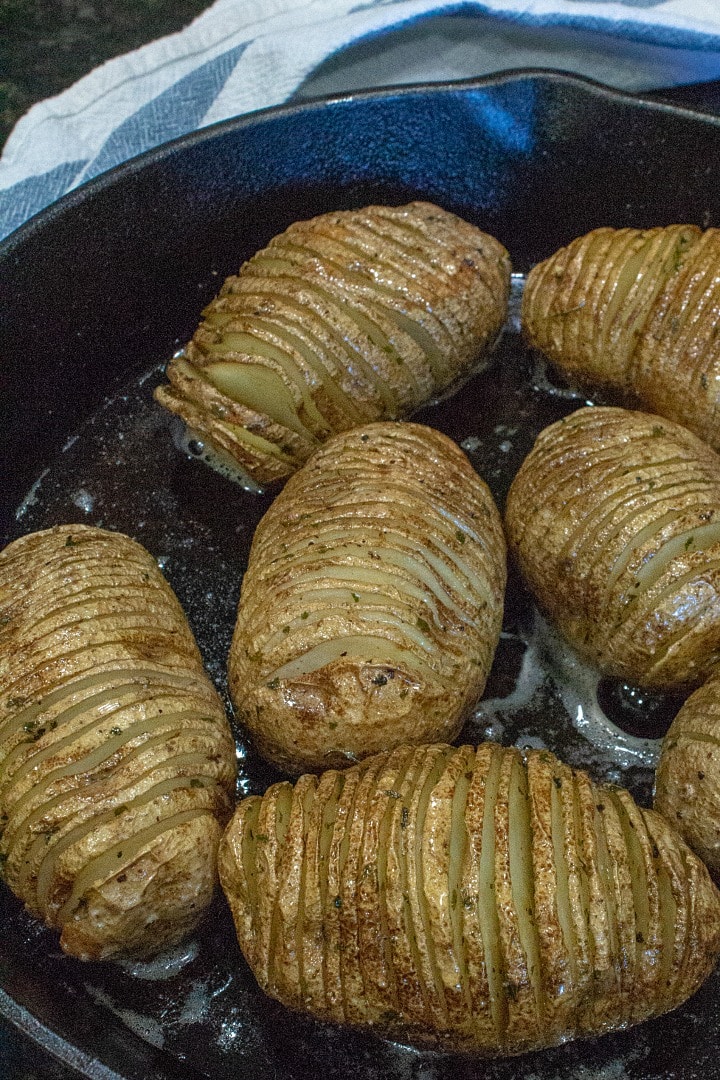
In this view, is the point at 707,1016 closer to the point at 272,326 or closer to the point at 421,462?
the point at 421,462

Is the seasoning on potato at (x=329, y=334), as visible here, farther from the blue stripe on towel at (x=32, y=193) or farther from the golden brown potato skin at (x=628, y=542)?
the blue stripe on towel at (x=32, y=193)

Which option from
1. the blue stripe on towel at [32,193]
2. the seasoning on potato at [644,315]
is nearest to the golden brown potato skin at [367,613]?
the seasoning on potato at [644,315]

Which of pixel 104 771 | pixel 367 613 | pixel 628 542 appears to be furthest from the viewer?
pixel 628 542

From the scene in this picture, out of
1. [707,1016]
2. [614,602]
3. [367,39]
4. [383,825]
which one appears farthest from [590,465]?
[367,39]

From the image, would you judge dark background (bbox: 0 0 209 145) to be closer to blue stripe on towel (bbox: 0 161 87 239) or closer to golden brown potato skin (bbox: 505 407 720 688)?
blue stripe on towel (bbox: 0 161 87 239)

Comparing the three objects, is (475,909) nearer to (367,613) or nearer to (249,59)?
(367,613)

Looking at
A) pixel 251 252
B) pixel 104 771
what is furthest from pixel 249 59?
pixel 104 771
